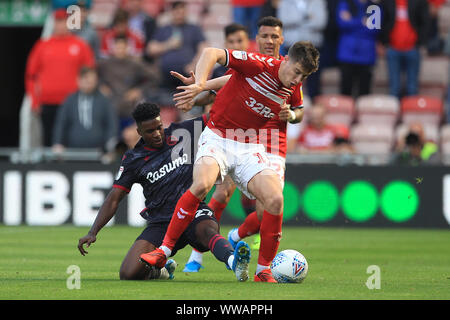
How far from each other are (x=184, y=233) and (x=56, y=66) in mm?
8957

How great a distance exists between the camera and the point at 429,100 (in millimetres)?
17438

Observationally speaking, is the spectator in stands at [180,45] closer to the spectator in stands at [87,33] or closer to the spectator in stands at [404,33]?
the spectator in stands at [87,33]

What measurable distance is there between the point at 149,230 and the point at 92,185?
7280 mm

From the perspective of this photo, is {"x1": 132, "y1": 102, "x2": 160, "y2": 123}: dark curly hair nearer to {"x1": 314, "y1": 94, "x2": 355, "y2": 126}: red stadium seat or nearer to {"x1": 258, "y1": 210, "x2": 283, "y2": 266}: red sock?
{"x1": 258, "y1": 210, "x2": 283, "y2": 266}: red sock

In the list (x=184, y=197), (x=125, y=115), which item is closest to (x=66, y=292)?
(x=184, y=197)

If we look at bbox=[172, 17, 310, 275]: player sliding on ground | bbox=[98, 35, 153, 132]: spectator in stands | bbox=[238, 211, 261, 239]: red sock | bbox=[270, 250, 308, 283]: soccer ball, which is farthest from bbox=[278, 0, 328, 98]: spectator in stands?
Answer: bbox=[270, 250, 308, 283]: soccer ball

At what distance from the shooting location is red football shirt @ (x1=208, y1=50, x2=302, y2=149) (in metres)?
8.17

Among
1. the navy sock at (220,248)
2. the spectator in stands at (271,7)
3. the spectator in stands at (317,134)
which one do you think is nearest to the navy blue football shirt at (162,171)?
the navy sock at (220,248)

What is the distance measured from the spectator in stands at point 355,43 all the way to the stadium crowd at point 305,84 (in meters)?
0.02

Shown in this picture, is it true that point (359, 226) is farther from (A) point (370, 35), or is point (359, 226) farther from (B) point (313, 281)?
(B) point (313, 281)

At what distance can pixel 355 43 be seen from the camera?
16828 millimetres

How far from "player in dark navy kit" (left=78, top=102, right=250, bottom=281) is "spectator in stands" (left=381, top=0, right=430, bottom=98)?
8782 millimetres

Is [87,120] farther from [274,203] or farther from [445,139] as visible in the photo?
[274,203]

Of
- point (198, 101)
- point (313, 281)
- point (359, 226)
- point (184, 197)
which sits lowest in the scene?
point (359, 226)
